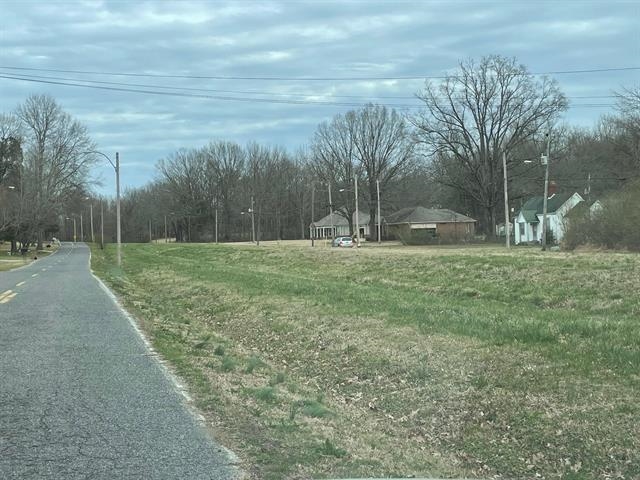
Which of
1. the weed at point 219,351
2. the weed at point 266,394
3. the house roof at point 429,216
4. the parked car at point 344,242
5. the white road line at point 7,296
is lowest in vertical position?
the weed at point 219,351

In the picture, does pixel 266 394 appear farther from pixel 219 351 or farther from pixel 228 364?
pixel 219 351

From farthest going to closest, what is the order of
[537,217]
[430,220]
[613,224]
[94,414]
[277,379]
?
1. [430,220]
2. [537,217]
3. [613,224]
4. [277,379]
5. [94,414]

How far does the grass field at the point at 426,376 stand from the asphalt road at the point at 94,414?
367 millimetres

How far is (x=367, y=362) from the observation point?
34.3ft

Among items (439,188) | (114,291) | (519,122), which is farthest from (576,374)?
(439,188)

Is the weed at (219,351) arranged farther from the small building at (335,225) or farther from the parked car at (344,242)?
the small building at (335,225)

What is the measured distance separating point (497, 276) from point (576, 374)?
13.0 meters

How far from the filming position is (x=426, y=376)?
9000mm

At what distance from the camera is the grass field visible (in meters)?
6.02

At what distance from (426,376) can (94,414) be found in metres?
4.27

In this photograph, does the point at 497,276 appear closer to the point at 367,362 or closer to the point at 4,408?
the point at 367,362

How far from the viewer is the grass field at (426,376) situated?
602 centimetres

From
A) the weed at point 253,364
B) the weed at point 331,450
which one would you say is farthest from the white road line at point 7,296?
the weed at point 331,450

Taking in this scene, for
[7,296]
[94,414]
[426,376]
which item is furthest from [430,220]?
[94,414]
